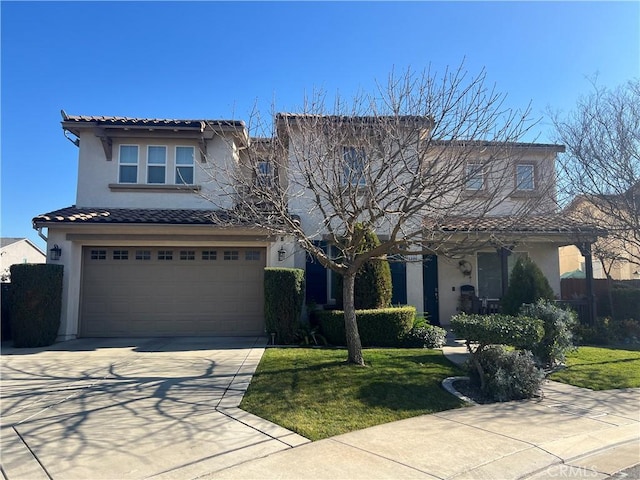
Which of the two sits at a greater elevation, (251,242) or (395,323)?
(251,242)

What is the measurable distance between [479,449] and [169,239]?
9807 mm

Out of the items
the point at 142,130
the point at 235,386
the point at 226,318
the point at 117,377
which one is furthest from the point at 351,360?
the point at 142,130

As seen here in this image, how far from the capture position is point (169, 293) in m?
12.9

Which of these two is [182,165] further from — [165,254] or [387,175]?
[387,175]

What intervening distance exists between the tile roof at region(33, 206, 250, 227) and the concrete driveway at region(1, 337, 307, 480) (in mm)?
3611

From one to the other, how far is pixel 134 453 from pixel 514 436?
4.29 m

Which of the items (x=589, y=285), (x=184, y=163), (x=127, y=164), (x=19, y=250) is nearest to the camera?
(x=589, y=285)

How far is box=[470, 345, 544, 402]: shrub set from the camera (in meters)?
7.12

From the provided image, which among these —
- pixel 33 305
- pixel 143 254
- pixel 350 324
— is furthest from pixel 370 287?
pixel 33 305

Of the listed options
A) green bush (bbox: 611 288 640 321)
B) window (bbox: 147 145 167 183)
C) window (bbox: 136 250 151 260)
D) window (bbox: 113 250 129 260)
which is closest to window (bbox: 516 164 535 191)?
green bush (bbox: 611 288 640 321)

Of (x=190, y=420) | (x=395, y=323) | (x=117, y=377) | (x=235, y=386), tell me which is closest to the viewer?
(x=190, y=420)

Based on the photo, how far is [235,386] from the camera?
296 inches

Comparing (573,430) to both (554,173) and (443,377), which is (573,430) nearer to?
(443,377)

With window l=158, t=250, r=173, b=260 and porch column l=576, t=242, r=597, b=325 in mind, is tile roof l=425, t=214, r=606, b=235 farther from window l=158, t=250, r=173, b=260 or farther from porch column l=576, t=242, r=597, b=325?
window l=158, t=250, r=173, b=260
